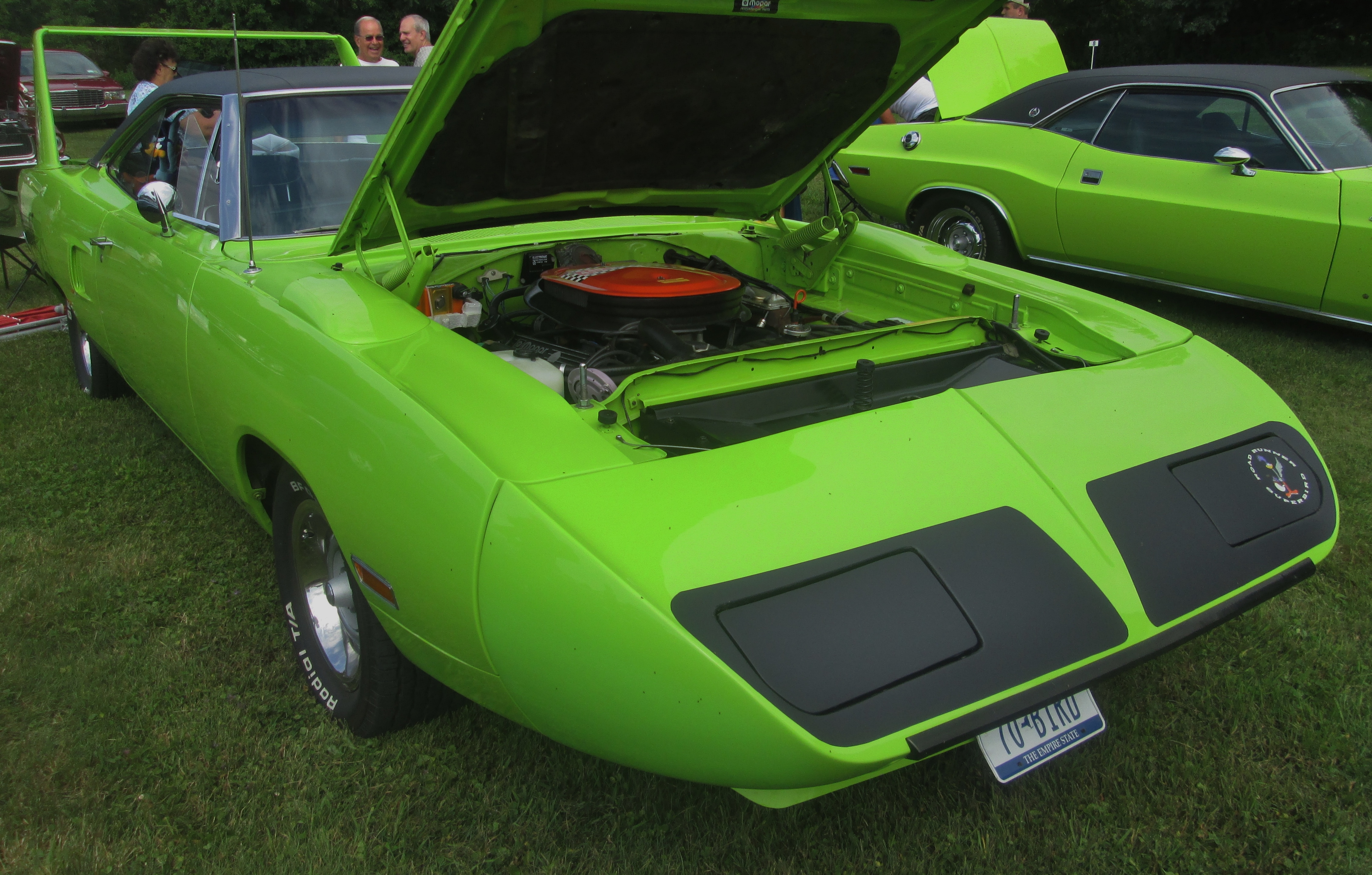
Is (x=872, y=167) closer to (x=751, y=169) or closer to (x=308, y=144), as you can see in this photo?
(x=751, y=169)

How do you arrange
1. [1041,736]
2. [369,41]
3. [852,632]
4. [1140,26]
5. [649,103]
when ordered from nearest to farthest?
[852,632] → [1041,736] → [649,103] → [369,41] → [1140,26]

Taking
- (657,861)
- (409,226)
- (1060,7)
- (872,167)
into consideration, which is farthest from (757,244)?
(1060,7)

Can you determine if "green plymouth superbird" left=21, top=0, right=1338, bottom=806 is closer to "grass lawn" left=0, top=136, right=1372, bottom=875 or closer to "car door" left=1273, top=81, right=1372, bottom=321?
"grass lawn" left=0, top=136, right=1372, bottom=875

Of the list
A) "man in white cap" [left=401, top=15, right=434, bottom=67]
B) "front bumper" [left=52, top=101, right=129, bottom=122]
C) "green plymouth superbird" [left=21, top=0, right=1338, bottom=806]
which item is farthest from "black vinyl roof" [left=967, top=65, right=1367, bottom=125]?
"front bumper" [left=52, top=101, right=129, bottom=122]

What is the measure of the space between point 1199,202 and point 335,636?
4.84m

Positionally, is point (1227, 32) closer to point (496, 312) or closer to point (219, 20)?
point (219, 20)

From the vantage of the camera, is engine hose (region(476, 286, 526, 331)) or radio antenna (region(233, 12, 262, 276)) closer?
radio antenna (region(233, 12, 262, 276))

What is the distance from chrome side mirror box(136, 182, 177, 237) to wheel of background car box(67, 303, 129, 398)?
65.5 inches

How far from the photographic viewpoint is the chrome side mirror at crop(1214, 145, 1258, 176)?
A: 4.64 meters

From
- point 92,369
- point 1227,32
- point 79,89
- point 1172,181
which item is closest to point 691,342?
→ point 92,369

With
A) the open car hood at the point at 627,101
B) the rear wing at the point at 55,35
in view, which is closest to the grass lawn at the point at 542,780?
the open car hood at the point at 627,101

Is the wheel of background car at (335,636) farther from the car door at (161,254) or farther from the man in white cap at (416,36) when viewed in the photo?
the man in white cap at (416,36)

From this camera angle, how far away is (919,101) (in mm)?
6809

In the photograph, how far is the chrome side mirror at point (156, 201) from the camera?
2568 mm
